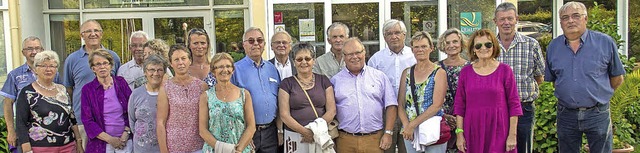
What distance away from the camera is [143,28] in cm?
1159

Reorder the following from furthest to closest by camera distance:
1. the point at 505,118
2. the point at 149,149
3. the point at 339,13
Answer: the point at 339,13 < the point at 149,149 < the point at 505,118

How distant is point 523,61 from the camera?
5.28 metres

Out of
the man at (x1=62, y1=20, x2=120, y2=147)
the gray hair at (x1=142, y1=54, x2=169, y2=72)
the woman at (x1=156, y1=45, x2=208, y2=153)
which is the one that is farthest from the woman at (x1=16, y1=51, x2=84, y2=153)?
the woman at (x1=156, y1=45, x2=208, y2=153)

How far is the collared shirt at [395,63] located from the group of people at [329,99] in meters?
0.07

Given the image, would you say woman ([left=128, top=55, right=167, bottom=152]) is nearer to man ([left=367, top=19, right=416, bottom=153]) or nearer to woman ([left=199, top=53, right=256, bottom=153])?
woman ([left=199, top=53, right=256, bottom=153])

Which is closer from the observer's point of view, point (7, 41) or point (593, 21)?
point (593, 21)

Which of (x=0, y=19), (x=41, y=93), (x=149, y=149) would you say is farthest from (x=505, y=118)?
(x=0, y=19)

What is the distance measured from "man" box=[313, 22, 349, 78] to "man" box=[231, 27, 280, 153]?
22.4 inches

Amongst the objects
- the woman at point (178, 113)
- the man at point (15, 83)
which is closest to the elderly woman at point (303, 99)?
the woman at point (178, 113)

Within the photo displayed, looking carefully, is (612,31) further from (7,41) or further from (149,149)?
(7,41)

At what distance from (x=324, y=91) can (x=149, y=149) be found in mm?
1586

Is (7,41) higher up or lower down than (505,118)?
higher up

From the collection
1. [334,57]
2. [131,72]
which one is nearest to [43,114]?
[131,72]

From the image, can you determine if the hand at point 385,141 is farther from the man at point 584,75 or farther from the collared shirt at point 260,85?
the man at point 584,75
